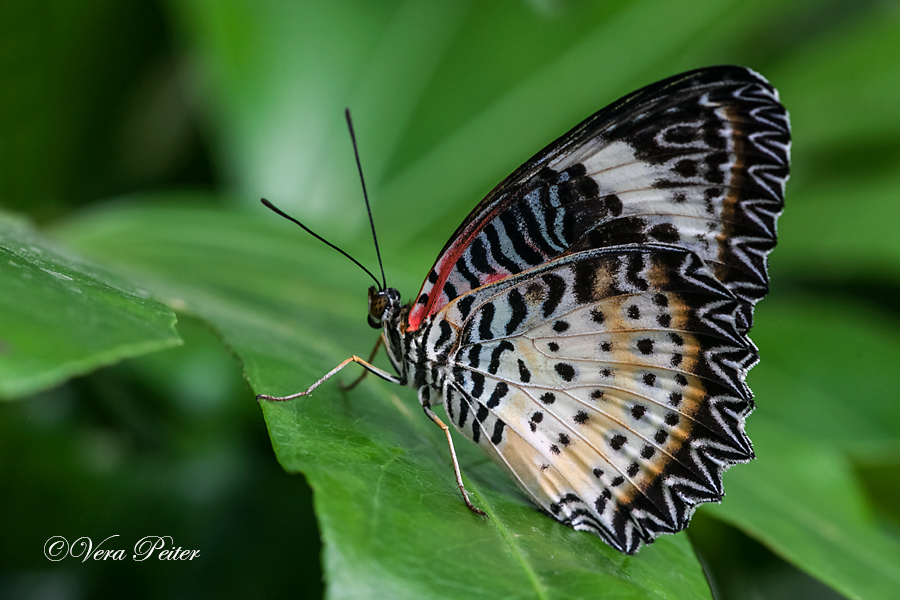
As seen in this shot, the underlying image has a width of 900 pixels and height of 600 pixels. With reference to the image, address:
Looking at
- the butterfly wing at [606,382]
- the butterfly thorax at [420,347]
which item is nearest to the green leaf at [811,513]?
the butterfly wing at [606,382]

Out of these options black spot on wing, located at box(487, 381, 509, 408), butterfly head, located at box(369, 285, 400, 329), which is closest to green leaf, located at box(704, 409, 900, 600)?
black spot on wing, located at box(487, 381, 509, 408)

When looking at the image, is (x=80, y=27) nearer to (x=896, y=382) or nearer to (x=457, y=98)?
(x=457, y=98)

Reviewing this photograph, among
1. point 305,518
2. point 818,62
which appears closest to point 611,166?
point 305,518

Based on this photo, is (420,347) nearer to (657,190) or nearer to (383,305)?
(383,305)
